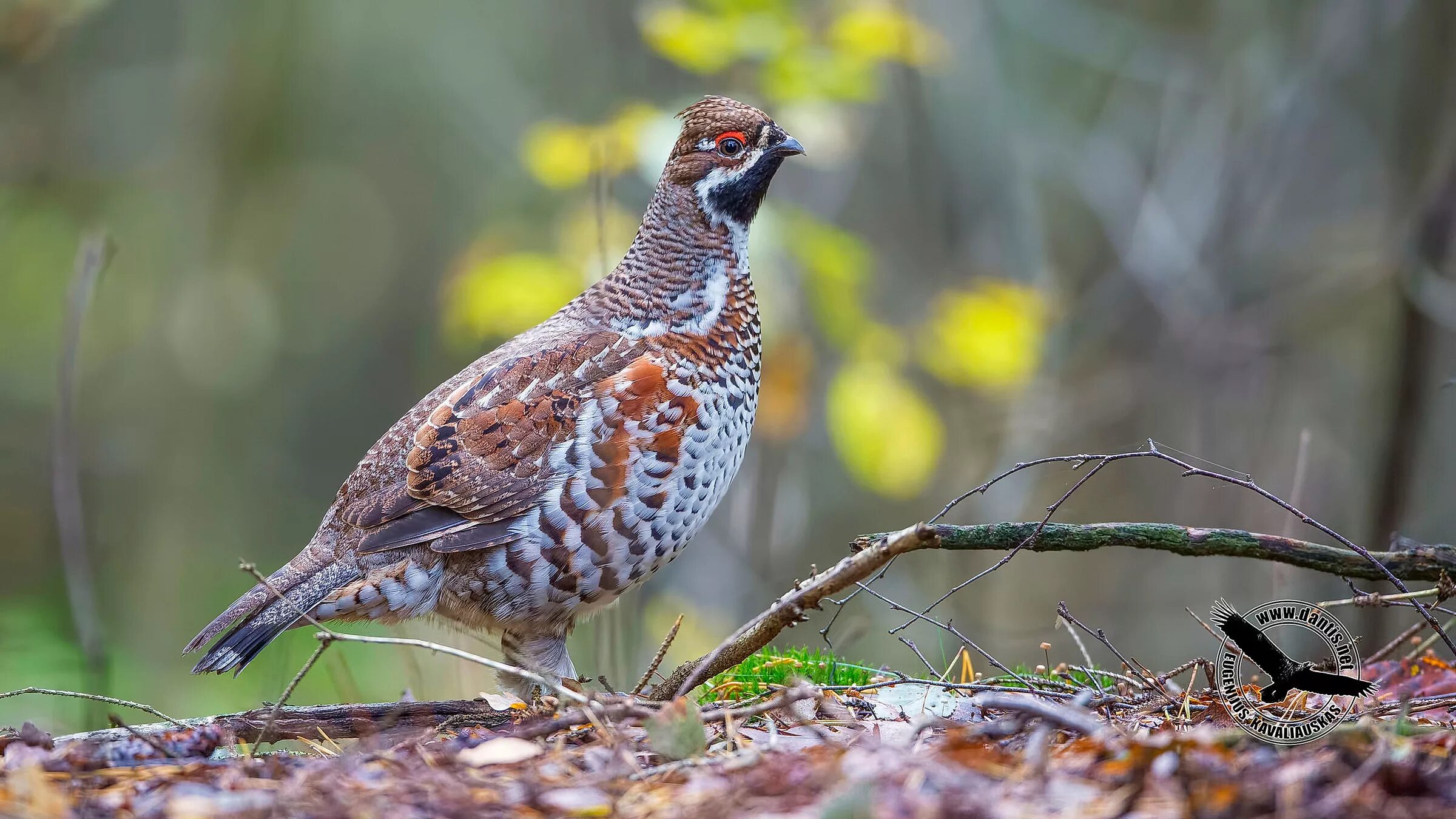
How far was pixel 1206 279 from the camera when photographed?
27.5 ft

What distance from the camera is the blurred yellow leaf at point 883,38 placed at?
20.5 feet

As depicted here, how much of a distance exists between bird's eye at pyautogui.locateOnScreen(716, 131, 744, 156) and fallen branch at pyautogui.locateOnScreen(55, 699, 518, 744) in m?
2.66

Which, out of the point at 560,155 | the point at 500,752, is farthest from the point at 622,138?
the point at 500,752

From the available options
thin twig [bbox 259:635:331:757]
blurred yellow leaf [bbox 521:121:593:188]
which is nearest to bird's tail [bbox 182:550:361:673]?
thin twig [bbox 259:635:331:757]

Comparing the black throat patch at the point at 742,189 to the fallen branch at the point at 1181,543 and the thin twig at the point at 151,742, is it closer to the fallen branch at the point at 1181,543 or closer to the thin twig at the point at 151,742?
the fallen branch at the point at 1181,543

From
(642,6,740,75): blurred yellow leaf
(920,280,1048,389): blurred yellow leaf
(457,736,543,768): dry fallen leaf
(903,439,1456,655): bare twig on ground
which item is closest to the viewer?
(457,736,543,768): dry fallen leaf

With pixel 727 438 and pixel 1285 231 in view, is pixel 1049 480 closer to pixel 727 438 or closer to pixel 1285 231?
pixel 1285 231

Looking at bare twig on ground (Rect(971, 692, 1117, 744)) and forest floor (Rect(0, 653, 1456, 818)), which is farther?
bare twig on ground (Rect(971, 692, 1117, 744))

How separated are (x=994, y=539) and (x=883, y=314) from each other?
21.5ft

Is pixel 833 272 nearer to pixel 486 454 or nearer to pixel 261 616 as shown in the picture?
pixel 486 454

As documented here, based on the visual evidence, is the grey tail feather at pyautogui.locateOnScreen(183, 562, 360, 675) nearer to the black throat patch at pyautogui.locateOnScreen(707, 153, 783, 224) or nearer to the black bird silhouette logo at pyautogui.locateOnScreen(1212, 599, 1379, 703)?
the black throat patch at pyautogui.locateOnScreen(707, 153, 783, 224)

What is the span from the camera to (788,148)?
16.2 ft

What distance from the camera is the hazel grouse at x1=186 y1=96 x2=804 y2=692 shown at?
4238 millimetres

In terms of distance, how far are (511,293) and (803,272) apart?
1779mm
